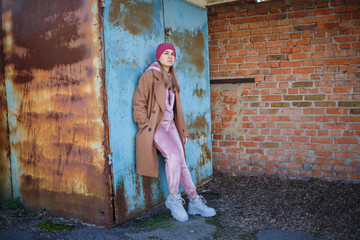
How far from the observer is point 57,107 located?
3457mm

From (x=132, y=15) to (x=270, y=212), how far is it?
2.70 metres

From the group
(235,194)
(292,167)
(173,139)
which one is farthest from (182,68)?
(292,167)

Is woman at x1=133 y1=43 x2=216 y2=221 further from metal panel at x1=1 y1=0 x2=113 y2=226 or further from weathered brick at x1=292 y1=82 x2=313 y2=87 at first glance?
weathered brick at x1=292 y1=82 x2=313 y2=87

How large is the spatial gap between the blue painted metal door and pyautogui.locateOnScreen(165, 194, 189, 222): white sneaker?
31 centimetres

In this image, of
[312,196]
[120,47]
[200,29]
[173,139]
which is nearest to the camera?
[120,47]

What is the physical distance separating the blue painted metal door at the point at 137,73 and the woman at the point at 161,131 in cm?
14

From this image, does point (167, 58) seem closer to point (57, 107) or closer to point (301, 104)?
point (57, 107)

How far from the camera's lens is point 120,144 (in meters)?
3.34

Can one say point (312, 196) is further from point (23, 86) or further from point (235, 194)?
point (23, 86)

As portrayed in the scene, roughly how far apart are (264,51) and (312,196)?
2208mm

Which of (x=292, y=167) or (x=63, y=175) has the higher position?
(x=63, y=175)

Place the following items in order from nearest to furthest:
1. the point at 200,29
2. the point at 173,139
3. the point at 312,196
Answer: the point at 173,139 < the point at 312,196 < the point at 200,29

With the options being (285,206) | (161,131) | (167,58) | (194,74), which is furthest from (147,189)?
(194,74)

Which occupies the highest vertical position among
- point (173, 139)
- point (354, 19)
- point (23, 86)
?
point (354, 19)
